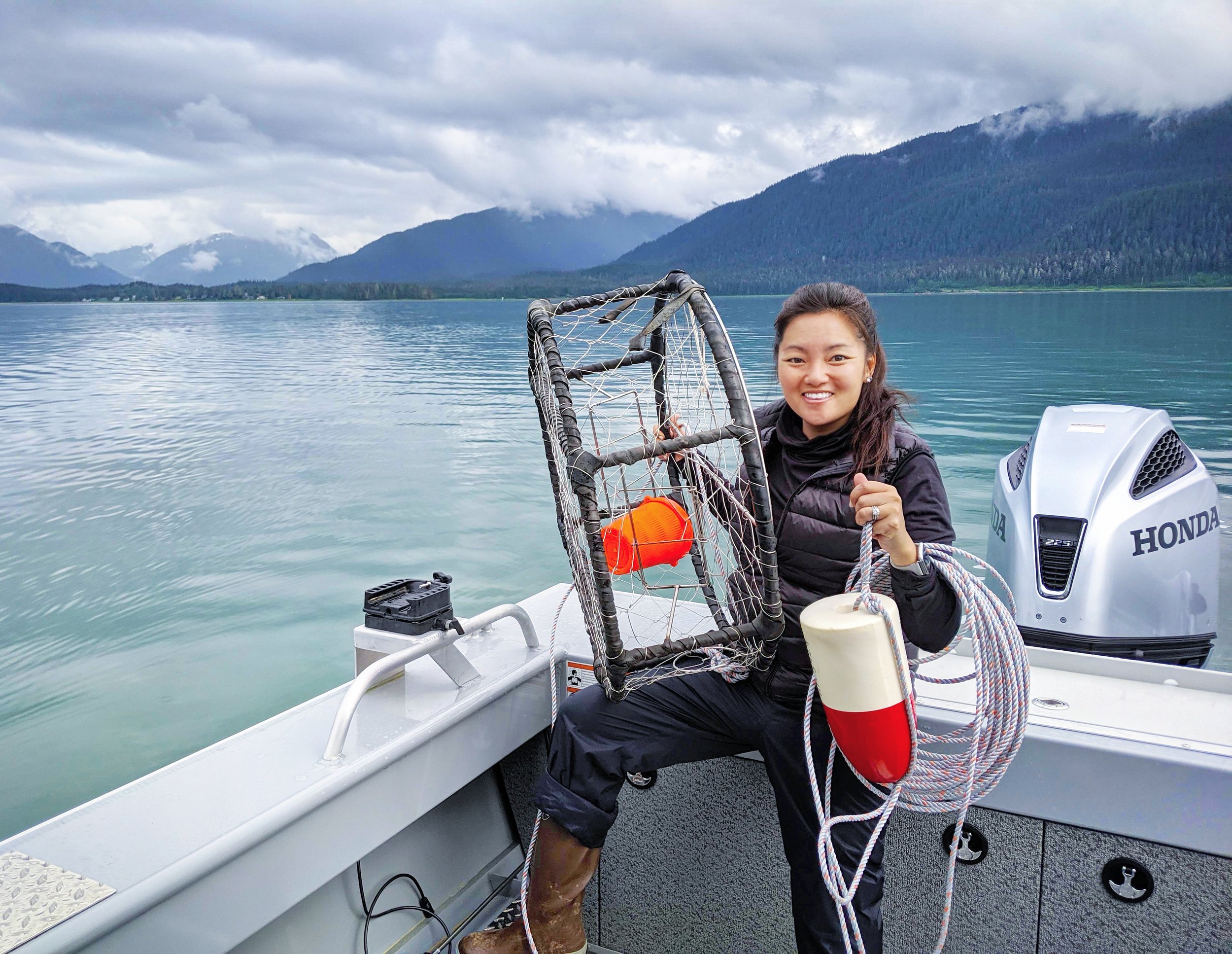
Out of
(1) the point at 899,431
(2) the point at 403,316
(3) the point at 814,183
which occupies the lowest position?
(2) the point at 403,316

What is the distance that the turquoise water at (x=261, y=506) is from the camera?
4359 millimetres

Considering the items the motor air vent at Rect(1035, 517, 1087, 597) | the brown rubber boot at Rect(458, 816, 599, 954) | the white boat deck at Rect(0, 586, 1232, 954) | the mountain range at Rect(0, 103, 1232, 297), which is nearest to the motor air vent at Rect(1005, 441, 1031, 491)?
the motor air vent at Rect(1035, 517, 1087, 597)

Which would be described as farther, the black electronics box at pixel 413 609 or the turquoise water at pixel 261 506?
the turquoise water at pixel 261 506

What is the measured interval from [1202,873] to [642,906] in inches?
42.6

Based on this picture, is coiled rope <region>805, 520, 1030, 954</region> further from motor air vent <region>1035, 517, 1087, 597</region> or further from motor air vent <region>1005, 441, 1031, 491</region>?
motor air vent <region>1005, 441, 1031, 491</region>

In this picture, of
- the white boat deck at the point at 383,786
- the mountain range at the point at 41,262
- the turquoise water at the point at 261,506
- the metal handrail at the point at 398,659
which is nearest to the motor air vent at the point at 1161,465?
the white boat deck at the point at 383,786

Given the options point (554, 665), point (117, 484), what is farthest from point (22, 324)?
point (554, 665)

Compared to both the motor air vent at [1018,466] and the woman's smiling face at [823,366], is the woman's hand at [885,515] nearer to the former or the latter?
the woman's smiling face at [823,366]

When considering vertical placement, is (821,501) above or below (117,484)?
above

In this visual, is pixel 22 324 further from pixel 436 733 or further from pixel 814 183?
pixel 814 183

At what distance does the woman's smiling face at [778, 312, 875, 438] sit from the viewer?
160 cm

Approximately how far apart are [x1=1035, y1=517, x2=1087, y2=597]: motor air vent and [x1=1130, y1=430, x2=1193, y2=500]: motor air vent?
201 millimetres

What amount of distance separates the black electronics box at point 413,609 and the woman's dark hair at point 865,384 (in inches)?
32.4

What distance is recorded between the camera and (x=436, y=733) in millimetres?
1620
